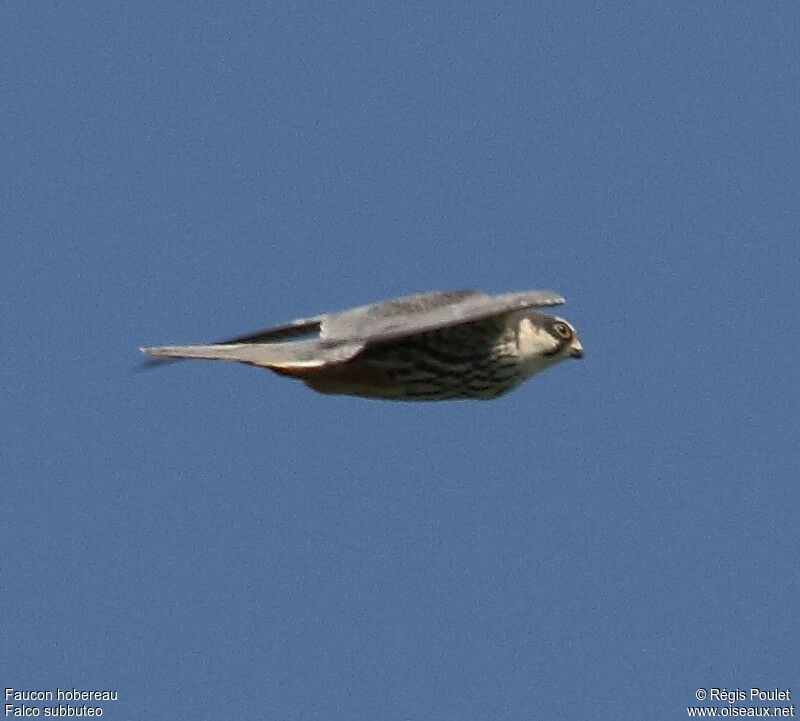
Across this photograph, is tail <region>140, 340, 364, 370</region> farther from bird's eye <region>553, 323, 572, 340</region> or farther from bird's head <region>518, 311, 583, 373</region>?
bird's eye <region>553, 323, 572, 340</region>

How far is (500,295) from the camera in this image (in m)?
7.59

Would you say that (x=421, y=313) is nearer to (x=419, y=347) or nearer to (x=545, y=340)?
(x=419, y=347)

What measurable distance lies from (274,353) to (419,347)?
642 mm

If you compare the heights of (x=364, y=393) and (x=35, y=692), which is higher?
(x=364, y=393)

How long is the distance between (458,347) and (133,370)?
142 cm

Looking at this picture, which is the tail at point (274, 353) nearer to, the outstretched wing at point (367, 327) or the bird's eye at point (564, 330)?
the outstretched wing at point (367, 327)

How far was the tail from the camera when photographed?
23.8 ft

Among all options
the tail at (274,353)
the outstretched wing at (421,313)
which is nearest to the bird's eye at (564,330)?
the outstretched wing at (421,313)

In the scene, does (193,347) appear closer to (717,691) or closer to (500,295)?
(500,295)

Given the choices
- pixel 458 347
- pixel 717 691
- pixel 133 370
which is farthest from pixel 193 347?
pixel 717 691

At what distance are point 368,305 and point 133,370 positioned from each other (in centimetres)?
106

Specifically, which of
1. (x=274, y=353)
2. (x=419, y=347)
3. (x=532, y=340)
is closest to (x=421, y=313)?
(x=419, y=347)

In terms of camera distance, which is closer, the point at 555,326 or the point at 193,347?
the point at 193,347

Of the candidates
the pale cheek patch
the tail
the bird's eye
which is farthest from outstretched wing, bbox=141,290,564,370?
the bird's eye
